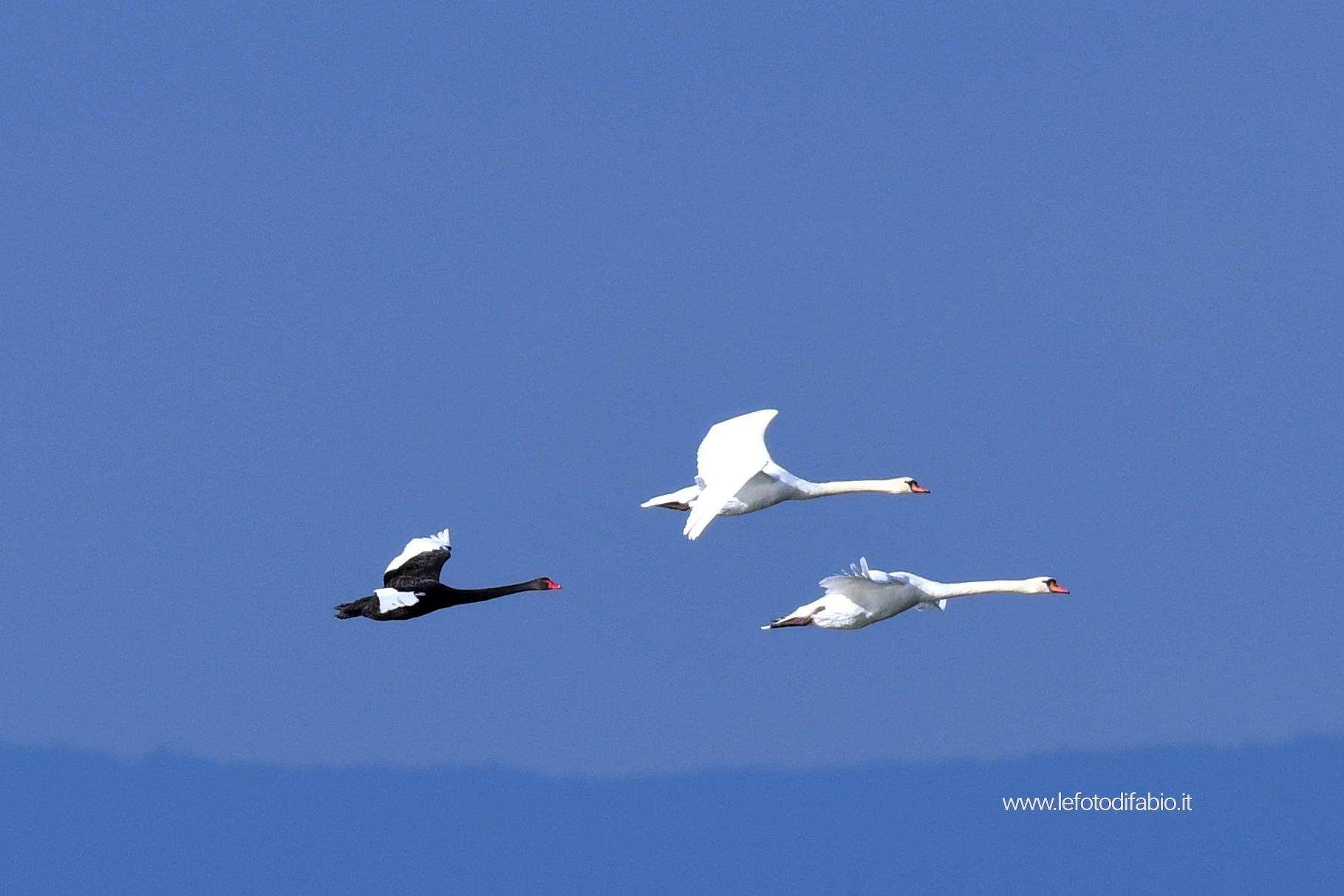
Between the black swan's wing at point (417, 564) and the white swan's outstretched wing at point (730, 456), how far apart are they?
4.78 metres

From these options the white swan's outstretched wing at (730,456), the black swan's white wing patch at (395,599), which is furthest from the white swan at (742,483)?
the black swan's white wing patch at (395,599)

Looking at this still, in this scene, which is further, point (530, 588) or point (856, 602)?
point (530, 588)

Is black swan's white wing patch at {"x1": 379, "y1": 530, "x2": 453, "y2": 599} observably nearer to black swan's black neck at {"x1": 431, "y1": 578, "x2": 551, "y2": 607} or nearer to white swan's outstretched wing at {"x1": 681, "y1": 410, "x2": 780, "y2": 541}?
black swan's black neck at {"x1": 431, "y1": 578, "x2": 551, "y2": 607}

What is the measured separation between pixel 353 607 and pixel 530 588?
2831 mm

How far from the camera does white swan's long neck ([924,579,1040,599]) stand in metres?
36.2

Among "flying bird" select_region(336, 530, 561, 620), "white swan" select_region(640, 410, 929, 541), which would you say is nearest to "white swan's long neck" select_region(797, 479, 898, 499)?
"white swan" select_region(640, 410, 929, 541)

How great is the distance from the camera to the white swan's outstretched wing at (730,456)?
107 feet

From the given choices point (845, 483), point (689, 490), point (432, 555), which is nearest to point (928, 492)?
point (845, 483)

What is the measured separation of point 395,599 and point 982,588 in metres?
8.66

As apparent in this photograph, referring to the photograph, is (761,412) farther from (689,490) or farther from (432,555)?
(432,555)

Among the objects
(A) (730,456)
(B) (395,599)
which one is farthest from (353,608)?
(A) (730,456)

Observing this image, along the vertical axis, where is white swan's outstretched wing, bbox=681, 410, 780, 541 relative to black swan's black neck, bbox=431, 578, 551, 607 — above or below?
above

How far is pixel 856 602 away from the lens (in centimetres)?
3562

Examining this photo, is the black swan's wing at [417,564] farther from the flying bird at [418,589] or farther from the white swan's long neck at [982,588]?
the white swan's long neck at [982,588]
